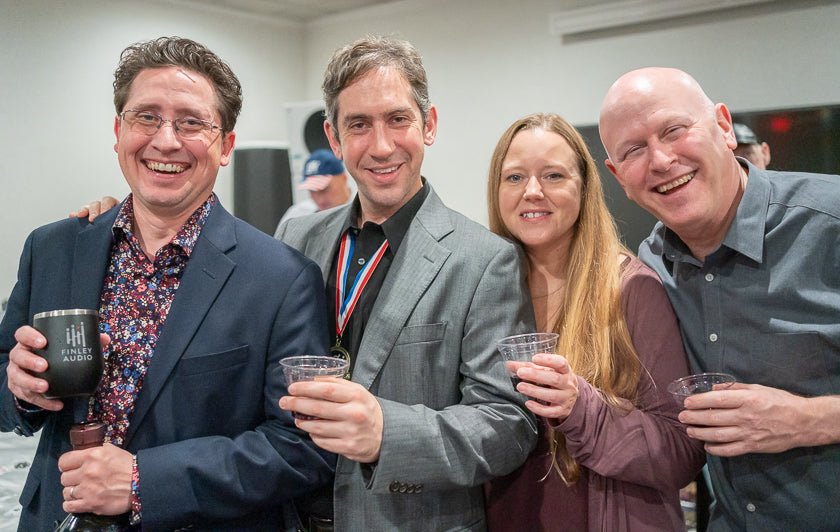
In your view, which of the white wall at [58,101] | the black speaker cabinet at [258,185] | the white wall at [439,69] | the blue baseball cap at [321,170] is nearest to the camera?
the white wall at [439,69]

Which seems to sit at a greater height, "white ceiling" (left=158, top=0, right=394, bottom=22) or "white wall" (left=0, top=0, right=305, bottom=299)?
"white ceiling" (left=158, top=0, right=394, bottom=22)

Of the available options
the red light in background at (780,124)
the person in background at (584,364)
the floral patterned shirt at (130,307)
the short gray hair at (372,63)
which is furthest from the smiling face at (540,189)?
the red light in background at (780,124)

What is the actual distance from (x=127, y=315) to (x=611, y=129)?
1385 millimetres

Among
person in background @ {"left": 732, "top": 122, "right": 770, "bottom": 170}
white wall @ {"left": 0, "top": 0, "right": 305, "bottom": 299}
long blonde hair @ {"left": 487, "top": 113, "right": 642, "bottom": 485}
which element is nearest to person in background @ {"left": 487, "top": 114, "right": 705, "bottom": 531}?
long blonde hair @ {"left": 487, "top": 113, "right": 642, "bottom": 485}

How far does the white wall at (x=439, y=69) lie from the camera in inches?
206

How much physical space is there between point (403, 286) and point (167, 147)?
70cm

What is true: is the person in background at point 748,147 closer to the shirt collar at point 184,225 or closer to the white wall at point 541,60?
the white wall at point 541,60

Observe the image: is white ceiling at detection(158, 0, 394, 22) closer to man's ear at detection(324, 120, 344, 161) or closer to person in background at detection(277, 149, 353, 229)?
person in background at detection(277, 149, 353, 229)

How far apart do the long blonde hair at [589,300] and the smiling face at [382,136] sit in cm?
45

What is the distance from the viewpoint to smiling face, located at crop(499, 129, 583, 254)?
2.10 metres

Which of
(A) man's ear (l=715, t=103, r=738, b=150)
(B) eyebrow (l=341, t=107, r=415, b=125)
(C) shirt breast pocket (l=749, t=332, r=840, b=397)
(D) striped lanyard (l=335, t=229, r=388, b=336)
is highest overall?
(B) eyebrow (l=341, t=107, r=415, b=125)

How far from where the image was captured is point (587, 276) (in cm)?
200

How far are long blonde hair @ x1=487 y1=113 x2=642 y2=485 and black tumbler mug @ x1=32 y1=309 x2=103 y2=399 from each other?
48.2 inches

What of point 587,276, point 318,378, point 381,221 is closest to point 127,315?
point 318,378
